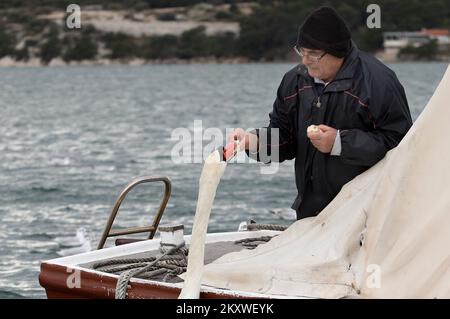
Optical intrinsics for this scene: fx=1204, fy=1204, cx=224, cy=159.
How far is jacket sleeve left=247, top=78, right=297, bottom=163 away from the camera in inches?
330

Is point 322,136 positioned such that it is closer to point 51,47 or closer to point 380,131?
point 380,131

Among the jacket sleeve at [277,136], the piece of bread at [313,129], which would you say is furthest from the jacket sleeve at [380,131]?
the jacket sleeve at [277,136]

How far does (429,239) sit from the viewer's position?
22.5ft

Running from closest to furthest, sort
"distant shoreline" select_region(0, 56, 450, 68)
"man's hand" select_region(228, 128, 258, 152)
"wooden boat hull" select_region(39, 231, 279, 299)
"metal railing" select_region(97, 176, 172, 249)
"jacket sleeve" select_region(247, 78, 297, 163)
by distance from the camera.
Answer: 1. "wooden boat hull" select_region(39, 231, 279, 299)
2. "man's hand" select_region(228, 128, 258, 152)
3. "jacket sleeve" select_region(247, 78, 297, 163)
4. "metal railing" select_region(97, 176, 172, 249)
5. "distant shoreline" select_region(0, 56, 450, 68)

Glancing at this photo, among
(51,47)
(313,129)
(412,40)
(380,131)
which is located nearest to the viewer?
(313,129)

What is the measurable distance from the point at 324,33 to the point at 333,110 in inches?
21.1

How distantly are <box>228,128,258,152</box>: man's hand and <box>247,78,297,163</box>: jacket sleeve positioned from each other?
0.27 feet

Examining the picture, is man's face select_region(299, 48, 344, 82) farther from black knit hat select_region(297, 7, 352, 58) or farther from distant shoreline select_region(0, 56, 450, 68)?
distant shoreline select_region(0, 56, 450, 68)

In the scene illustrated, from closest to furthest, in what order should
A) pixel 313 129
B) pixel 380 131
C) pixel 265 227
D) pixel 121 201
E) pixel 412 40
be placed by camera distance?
1. pixel 313 129
2. pixel 380 131
3. pixel 121 201
4. pixel 265 227
5. pixel 412 40

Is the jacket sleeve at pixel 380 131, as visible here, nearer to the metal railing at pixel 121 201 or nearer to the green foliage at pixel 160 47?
the metal railing at pixel 121 201

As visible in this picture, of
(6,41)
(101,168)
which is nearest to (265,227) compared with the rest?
(101,168)

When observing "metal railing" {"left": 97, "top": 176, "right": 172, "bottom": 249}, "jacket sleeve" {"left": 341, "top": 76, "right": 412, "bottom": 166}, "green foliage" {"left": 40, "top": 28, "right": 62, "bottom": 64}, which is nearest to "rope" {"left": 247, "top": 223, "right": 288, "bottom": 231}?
"metal railing" {"left": 97, "top": 176, "right": 172, "bottom": 249}

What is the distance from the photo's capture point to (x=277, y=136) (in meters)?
8.40

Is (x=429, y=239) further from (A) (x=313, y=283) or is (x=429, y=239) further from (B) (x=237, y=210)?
(B) (x=237, y=210)
